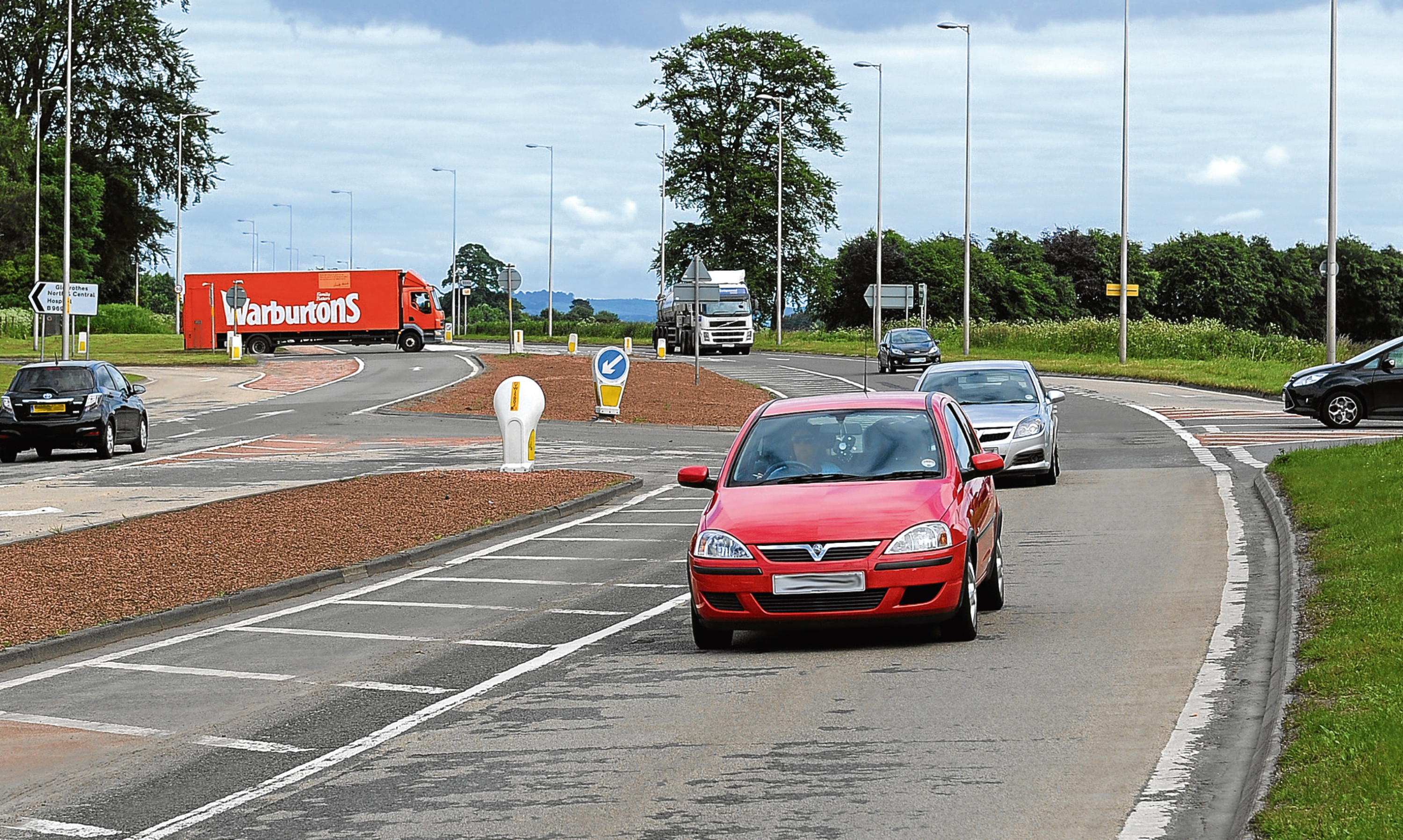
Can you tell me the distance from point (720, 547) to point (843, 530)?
715mm

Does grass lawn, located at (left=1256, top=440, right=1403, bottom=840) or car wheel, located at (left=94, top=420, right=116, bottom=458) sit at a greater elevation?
grass lawn, located at (left=1256, top=440, right=1403, bottom=840)

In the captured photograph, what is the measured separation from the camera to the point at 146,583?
1313cm

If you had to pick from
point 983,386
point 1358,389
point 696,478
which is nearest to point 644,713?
point 696,478

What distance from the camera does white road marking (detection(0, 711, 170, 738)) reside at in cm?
827

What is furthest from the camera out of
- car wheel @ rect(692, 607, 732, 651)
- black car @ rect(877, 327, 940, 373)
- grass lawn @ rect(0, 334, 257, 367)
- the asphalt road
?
grass lawn @ rect(0, 334, 257, 367)

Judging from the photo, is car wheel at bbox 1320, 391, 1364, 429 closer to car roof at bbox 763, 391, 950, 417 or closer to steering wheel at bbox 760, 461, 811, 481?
car roof at bbox 763, 391, 950, 417

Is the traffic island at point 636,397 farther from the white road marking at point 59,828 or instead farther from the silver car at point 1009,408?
the white road marking at point 59,828

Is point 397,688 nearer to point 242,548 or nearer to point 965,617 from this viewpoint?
point 965,617

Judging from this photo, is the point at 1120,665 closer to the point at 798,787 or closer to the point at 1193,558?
the point at 798,787

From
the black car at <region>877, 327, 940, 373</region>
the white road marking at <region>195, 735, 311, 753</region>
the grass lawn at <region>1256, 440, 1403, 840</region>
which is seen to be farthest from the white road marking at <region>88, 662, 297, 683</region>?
the black car at <region>877, 327, 940, 373</region>

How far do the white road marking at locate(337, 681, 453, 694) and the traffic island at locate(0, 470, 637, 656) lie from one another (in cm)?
248

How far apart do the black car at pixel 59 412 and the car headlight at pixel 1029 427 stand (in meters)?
15.4

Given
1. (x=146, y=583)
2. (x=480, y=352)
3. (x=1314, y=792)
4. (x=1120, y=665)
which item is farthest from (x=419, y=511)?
(x=480, y=352)

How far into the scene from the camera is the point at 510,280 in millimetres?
54406
